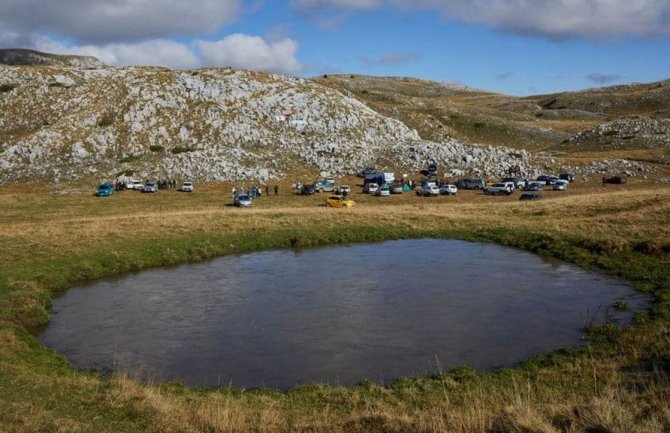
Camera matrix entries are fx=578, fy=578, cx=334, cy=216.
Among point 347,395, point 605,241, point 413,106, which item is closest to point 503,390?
point 347,395

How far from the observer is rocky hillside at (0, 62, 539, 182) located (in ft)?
368

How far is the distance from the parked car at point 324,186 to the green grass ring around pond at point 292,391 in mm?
53707

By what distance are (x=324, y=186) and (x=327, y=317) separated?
68.7 m

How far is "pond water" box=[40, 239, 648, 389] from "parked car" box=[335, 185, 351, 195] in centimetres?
4585

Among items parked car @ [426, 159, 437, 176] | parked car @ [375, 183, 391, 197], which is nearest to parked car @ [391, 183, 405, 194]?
parked car @ [375, 183, 391, 197]

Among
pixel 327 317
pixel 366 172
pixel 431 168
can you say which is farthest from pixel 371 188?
pixel 327 317

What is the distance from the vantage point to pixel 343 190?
96250 millimetres

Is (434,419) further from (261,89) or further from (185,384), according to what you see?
(261,89)

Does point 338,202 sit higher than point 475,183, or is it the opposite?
point 475,183

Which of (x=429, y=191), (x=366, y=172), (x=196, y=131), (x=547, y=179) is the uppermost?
(x=196, y=131)

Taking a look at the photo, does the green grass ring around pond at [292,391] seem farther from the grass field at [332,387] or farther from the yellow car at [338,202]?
the yellow car at [338,202]

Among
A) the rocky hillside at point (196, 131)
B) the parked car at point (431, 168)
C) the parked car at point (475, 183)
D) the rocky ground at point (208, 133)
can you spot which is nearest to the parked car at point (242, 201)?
the rocky ground at point (208, 133)

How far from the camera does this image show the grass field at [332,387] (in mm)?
15562

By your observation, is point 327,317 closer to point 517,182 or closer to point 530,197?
point 530,197
